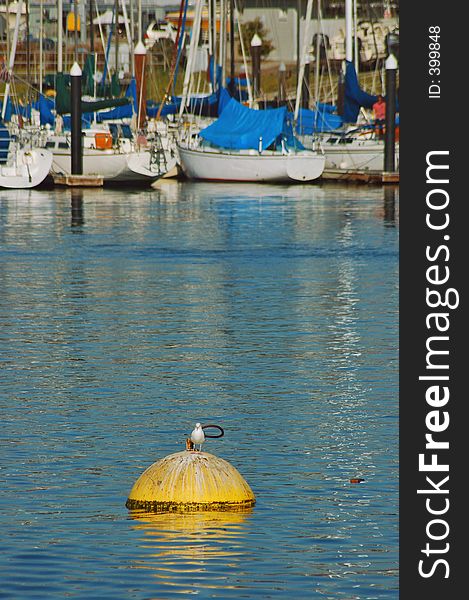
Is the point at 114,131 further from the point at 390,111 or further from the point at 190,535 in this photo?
the point at 190,535

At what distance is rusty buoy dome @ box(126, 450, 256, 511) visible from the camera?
55.5 feet

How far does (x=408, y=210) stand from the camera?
11812mm

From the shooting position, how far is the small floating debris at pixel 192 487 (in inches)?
666

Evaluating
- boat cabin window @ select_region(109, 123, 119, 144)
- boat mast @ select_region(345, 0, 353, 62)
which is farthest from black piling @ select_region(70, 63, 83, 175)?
boat mast @ select_region(345, 0, 353, 62)

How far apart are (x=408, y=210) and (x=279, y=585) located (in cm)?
437

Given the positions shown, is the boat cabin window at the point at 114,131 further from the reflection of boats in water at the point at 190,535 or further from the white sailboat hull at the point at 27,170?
the reflection of boats in water at the point at 190,535

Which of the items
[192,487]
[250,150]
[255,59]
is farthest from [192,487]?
[255,59]

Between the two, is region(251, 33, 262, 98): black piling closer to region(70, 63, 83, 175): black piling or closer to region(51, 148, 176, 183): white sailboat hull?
region(51, 148, 176, 183): white sailboat hull

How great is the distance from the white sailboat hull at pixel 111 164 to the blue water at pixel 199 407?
72.2 feet

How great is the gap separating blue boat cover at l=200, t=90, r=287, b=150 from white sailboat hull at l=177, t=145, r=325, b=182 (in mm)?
464

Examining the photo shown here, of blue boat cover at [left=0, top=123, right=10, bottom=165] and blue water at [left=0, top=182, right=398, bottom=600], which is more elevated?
blue boat cover at [left=0, top=123, right=10, bottom=165]

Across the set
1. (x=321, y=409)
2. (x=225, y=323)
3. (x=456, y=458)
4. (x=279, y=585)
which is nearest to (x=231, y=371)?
(x=321, y=409)

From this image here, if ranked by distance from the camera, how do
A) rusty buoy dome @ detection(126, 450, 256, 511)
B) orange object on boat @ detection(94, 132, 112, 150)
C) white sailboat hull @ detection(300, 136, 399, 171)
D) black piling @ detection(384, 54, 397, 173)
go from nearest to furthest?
rusty buoy dome @ detection(126, 450, 256, 511) < black piling @ detection(384, 54, 397, 173) < orange object on boat @ detection(94, 132, 112, 150) < white sailboat hull @ detection(300, 136, 399, 171)

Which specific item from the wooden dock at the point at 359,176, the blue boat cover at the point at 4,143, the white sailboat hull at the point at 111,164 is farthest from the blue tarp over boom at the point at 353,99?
the blue boat cover at the point at 4,143
